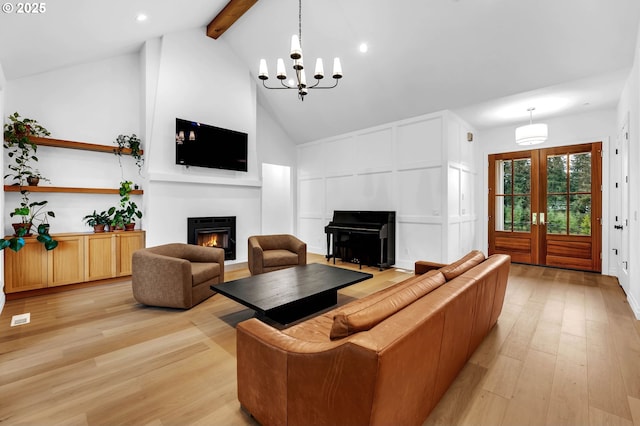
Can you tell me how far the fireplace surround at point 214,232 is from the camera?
203 inches

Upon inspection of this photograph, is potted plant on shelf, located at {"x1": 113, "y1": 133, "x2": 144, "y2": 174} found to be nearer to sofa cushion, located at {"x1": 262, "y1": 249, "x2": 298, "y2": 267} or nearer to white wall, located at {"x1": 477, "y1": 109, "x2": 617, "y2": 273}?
sofa cushion, located at {"x1": 262, "y1": 249, "x2": 298, "y2": 267}

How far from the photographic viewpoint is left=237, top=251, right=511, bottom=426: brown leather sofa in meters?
1.11

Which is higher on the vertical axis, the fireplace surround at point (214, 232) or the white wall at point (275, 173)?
the white wall at point (275, 173)

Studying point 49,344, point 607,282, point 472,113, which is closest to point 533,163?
point 472,113

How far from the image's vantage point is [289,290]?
9.46 feet

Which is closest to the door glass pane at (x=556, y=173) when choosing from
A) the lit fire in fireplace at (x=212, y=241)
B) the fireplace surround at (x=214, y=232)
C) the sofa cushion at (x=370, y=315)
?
the sofa cushion at (x=370, y=315)

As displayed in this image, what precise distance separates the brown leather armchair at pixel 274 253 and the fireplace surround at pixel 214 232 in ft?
3.18

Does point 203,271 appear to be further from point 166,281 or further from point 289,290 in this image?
point 289,290

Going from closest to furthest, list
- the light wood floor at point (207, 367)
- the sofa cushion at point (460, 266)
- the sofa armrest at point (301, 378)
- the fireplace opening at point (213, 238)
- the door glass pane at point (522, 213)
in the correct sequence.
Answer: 1. the sofa armrest at point (301, 378)
2. the light wood floor at point (207, 367)
3. the sofa cushion at point (460, 266)
4. the fireplace opening at point (213, 238)
5. the door glass pane at point (522, 213)

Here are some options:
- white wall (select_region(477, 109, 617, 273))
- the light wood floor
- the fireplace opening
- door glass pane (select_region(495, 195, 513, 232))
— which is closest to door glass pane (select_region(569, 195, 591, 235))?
white wall (select_region(477, 109, 617, 273))

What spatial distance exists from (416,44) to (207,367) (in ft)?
15.5

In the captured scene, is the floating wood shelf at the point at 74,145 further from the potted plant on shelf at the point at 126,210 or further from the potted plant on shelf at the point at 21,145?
the potted plant on shelf at the point at 126,210

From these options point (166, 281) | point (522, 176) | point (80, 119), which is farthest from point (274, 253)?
point (522, 176)

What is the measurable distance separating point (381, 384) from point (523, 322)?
2.78m
